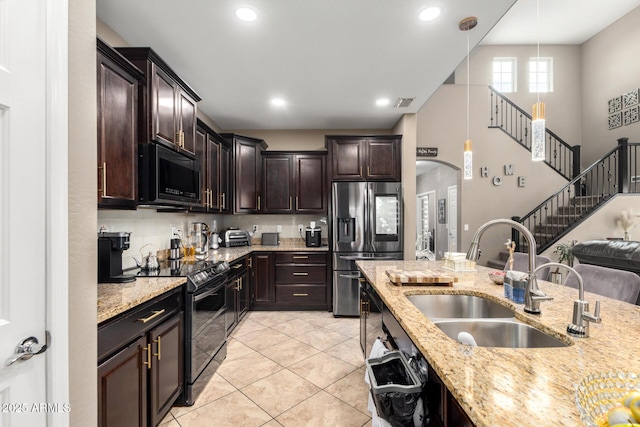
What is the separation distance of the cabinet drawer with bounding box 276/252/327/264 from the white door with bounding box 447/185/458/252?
3.77 meters

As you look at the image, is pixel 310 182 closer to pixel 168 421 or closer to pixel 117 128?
pixel 117 128

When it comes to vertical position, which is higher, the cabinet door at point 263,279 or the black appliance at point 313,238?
the black appliance at point 313,238

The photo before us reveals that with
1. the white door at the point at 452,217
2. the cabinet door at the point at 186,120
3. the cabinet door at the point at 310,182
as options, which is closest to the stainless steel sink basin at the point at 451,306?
the cabinet door at the point at 186,120

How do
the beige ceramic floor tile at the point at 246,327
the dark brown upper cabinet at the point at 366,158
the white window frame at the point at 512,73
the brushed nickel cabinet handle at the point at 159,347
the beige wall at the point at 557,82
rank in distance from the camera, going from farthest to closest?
the white window frame at the point at 512,73 < the beige wall at the point at 557,82 < the dark brown upper cabinet at the point at 366,158 < the beige ceramic floor tile at the point at 246,327 < the brushed nickel cabinet handle at the point at 159,347

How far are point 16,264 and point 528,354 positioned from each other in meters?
1.55

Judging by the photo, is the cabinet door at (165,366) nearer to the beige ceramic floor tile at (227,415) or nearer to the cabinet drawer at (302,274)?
the beige ceramic floor tile at (227,415)

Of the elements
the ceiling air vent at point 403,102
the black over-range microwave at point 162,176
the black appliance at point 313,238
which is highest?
the ceiling air vent at point 403,102

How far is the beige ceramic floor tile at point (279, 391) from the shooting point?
6.64 feet

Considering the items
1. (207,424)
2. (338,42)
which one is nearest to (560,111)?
(338,42)

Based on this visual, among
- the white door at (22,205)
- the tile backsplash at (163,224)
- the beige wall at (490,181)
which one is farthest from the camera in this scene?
the beige wall at (490,181)

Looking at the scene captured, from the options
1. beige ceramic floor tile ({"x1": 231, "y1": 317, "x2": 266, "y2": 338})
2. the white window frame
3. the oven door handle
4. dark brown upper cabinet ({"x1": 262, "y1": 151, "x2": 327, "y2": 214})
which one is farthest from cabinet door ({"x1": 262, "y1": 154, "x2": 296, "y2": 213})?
the white window frame

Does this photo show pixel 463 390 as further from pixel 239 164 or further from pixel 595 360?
pixel 239 164

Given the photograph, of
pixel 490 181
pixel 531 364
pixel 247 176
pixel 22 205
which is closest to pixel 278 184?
pixel 247 176

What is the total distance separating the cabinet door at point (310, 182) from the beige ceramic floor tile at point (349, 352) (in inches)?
76.8
